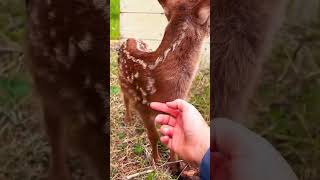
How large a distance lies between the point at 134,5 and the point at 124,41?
0.32ft

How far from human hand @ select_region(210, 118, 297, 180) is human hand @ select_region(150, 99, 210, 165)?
0.11 feet

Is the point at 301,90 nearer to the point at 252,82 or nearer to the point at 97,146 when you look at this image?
the point at 252,82

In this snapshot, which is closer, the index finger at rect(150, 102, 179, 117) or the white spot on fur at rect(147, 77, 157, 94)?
the index finger at rect(150, 102, 179, 117)

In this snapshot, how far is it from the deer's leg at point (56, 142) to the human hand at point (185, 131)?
327 mm

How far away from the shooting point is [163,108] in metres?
1.38

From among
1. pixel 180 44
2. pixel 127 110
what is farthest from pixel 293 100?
pixel 127 110

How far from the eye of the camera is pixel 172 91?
142 centimetres

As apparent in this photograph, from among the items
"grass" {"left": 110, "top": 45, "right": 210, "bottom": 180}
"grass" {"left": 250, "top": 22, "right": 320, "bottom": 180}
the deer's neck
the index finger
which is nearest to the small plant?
"grass" {"left": 110, "top": 45, "right": 210, "bottom": 180}

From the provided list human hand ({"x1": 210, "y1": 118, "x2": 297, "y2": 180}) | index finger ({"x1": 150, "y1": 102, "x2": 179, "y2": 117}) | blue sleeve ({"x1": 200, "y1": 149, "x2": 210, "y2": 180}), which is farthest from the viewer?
index finger ({"x1": 150, "y1": 102, "x2": 179, "y2": 117})

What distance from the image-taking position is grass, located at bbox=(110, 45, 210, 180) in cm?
140

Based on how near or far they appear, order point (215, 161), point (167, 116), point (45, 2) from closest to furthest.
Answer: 1. point (215, 161)
2. point (167, 116)
3. point (45, 2)

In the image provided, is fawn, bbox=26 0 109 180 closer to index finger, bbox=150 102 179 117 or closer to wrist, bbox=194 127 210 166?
index finger, bbox=150 102 179 117

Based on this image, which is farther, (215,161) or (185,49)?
(185,49)

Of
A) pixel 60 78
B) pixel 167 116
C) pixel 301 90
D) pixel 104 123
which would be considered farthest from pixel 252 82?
pixel 60 78
